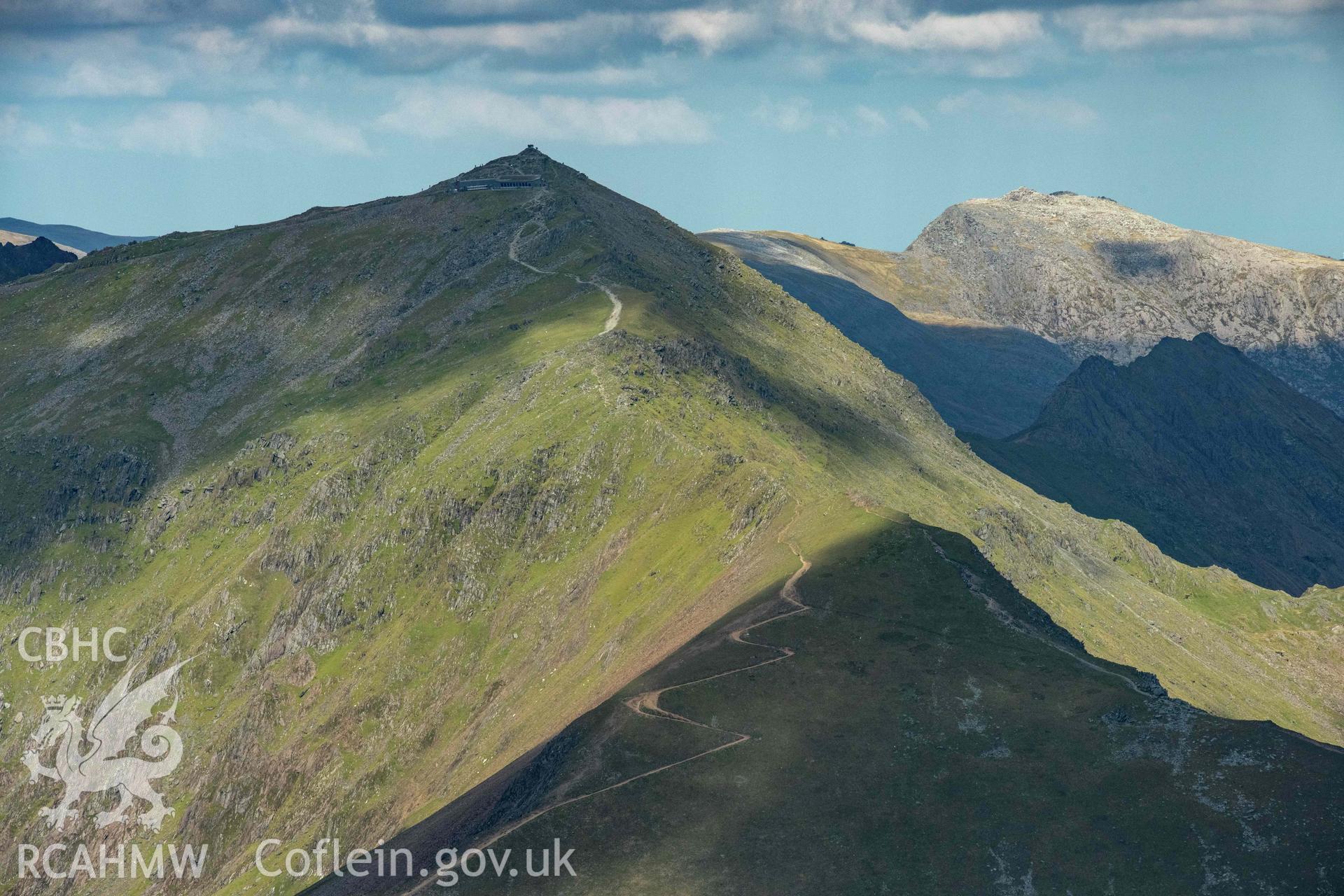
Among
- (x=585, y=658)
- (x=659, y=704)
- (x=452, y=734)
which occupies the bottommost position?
(x=452, y=734)

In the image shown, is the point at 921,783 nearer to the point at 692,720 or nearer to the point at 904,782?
the point at 904,782

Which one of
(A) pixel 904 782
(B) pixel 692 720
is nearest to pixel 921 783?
(A) pixel 904 782

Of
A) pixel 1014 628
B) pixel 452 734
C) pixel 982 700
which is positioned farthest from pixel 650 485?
pixel 982 700

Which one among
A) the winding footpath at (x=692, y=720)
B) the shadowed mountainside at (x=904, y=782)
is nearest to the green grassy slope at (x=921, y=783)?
the shadowed mountainside at (x=904, y=782)

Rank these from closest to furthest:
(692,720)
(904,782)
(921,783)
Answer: (921,783) → (904,782) → (692,720)

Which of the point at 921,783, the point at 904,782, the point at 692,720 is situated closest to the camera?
the point at 921,783

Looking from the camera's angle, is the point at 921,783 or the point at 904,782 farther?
the point at 904,782

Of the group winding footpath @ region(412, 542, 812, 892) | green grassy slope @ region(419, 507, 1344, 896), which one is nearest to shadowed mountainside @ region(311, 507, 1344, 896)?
green grassy slope @ region(419, 507, 1344, 896)

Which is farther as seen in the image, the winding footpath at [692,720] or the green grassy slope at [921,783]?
the winding footpath at [692,720]

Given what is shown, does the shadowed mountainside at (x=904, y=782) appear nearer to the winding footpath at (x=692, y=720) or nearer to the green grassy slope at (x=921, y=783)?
the green grassy slope at (x=921, y=783)

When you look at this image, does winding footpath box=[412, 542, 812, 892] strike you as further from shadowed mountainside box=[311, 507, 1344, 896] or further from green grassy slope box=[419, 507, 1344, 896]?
green grassy slope box=[419, 507, 1344, 896]

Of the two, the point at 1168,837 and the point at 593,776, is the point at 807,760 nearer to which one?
the point at 593,776
